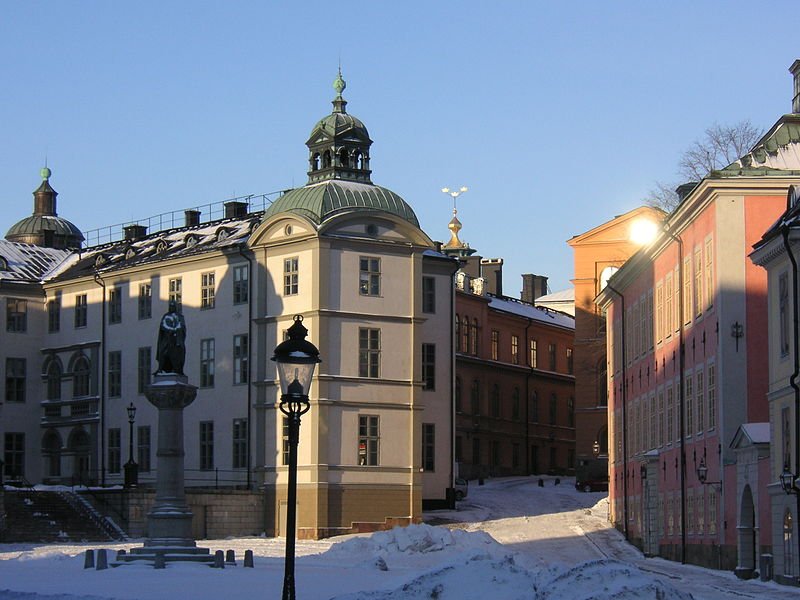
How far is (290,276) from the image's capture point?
64250 mm

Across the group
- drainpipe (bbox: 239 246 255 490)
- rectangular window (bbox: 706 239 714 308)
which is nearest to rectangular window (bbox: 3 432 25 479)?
drainpipe (bbox: 239 246 255 490)

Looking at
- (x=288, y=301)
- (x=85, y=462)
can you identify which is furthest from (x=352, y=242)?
(x=85, y=462)

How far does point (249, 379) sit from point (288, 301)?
360 centimetres

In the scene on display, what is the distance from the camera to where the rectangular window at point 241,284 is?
66375mm

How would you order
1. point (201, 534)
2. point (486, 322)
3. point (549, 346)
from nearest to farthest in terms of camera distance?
1. point (201, 534)
2. point (486, 322)
3. point (549, 346)

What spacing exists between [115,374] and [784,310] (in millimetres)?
40191

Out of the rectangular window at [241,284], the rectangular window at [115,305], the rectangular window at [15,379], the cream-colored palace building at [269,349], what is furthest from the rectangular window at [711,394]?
the rectangular window at [15,379]

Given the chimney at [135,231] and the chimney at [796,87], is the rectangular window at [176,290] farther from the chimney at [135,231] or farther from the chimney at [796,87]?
the chimney at [796,87]

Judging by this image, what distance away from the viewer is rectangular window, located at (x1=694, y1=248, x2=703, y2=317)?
4959 cm

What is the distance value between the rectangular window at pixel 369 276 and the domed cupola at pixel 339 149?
14.9ft

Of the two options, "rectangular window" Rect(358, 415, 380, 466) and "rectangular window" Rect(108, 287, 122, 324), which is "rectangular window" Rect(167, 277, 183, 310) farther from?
"rectangular window" Rect(358, 415, 380, 466)

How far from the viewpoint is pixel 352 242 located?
63.5 m

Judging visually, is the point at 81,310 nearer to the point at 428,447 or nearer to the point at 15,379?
the point at 15,379

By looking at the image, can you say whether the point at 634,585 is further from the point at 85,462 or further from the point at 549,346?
the point at 549,346
